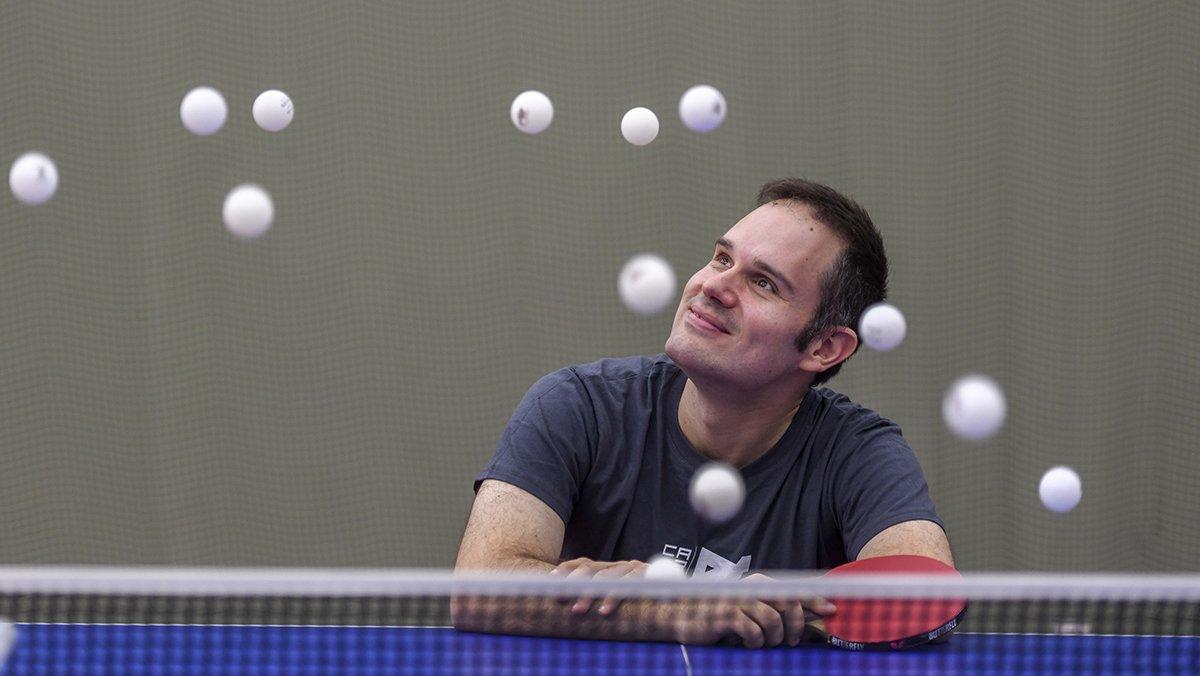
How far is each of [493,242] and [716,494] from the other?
3.07 metres

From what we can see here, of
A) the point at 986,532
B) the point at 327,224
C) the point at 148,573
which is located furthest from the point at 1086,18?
the point at 148,573

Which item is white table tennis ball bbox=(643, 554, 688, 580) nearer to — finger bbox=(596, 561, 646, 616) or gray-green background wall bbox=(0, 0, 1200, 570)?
finger bbox=(596, 561, 646, 616)

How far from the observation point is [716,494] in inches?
96.5

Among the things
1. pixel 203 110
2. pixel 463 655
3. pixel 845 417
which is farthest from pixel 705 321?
pixel 203 110

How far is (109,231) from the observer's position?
5.30 m

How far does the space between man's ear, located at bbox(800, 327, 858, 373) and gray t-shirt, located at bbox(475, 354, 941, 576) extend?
120 millimetres

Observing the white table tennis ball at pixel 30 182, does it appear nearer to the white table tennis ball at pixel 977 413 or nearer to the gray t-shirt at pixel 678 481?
the gray t-shirt at pixel 678 481

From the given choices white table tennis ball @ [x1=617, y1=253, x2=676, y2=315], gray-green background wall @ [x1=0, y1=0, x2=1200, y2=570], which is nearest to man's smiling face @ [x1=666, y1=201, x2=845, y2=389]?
white table tennis ball @ [x1=617, y1=253, x2=676, y2=315]

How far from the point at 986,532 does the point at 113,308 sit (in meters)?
3.93

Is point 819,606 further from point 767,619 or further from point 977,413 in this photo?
point 977,413

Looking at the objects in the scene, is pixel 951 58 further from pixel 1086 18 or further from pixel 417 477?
pixel 417 477

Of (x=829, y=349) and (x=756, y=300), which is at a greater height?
(x=756, y=300)

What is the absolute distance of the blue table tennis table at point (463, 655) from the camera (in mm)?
1751

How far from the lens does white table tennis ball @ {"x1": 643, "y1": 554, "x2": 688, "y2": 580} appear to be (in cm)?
219
